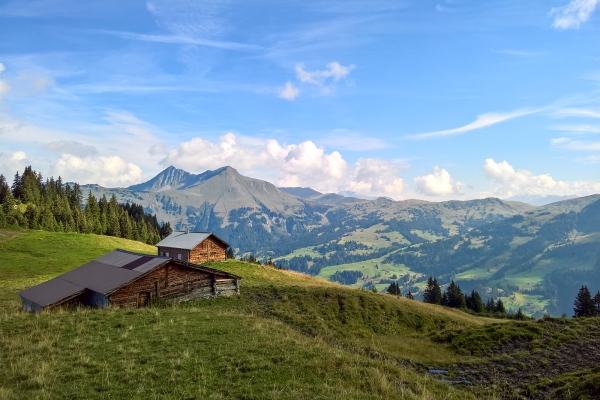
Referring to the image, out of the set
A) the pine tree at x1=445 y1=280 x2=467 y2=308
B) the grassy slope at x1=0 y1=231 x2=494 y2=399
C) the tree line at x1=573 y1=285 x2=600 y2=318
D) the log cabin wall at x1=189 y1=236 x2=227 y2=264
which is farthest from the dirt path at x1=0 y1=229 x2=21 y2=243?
the tree line at x1=573 y1=285 x2=600 y2=318

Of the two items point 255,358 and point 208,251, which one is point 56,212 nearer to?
point 208,251

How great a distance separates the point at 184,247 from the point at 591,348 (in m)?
60.1

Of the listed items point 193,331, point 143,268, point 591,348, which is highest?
point 143,268

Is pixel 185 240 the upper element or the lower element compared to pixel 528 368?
upper

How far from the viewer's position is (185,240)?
69.9 m

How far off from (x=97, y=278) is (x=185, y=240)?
35.2 m

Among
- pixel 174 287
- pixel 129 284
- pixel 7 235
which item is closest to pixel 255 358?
pixel 129 284

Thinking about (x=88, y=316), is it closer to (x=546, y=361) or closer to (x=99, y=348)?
(x=99, y=348)

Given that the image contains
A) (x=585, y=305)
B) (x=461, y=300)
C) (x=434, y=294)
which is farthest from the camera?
(x=434, y=294)

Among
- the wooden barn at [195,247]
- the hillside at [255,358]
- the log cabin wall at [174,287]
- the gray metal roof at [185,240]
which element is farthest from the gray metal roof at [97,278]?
the gray metal roof at [185,240]

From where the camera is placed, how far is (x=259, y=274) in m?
61.2

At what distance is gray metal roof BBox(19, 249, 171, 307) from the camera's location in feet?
102

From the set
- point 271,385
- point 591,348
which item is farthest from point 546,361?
point 271,385

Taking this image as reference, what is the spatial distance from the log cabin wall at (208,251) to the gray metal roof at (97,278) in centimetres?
2466
